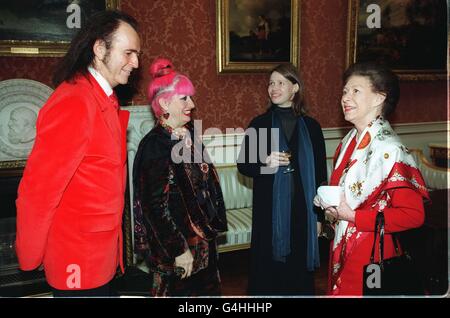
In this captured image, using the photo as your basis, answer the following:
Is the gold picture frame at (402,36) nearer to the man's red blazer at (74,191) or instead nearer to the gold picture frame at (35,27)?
the gold picture frame at (35,27)

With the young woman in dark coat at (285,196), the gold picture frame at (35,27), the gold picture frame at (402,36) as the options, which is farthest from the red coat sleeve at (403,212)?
the gold picture frame at (402,36)

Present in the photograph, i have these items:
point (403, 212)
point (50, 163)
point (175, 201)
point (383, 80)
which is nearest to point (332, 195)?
point (403, 212)

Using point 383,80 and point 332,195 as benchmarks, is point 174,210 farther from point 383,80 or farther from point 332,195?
point 383,80

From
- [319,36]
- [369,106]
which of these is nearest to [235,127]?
[319,36]

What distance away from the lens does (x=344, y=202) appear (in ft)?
5.64

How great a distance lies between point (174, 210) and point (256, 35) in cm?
279

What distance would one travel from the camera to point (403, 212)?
1.56 metres

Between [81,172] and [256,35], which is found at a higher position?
[256,35]

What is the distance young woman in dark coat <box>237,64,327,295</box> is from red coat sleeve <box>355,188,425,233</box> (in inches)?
35.6

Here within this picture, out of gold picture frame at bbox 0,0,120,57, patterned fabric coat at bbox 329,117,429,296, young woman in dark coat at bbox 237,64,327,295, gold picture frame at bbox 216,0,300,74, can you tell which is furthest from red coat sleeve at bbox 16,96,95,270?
gold picture frame at bbox 216,0,300,74

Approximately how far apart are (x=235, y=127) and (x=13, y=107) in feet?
7.12

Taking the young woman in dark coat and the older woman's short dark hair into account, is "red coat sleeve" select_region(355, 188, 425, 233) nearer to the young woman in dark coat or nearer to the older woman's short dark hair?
the older woman's short dark hair

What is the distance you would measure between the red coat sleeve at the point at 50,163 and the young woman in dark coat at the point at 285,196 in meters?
1.39

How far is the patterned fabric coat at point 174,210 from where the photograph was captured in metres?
1.79
